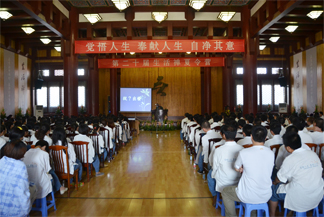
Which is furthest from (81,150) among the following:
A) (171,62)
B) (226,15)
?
(171,62)

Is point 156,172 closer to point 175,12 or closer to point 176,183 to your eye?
point 176,183

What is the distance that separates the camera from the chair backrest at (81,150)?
12.7 ft

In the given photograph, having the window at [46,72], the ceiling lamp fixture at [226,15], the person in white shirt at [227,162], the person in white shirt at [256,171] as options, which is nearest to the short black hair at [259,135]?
the person in white shirt at [256,171]

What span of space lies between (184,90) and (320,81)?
726 centimetres

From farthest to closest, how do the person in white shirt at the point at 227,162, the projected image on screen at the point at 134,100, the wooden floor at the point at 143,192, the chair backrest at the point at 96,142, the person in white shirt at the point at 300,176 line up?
the projected image on screen at the point at 134,100 < the chair backrest at the point at 96,142 < the wooden floor at the point at 143,192 < the person in white shirt at the point at 227,162 < the person in white shirt at the point at 300,176

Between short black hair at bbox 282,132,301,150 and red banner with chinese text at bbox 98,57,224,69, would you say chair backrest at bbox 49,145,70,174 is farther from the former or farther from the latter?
red banner with chinese text at bbox 98,57,224,69

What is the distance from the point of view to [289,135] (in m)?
2.22

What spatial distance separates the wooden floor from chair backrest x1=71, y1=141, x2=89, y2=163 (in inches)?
16.6

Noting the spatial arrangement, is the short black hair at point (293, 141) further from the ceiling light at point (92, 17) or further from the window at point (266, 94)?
the window at point (266, 94)

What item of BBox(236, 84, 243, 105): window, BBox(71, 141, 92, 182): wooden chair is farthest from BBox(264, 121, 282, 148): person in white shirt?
BBox(236, 84, 243, 105): window

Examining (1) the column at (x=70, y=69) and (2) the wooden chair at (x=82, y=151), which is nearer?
(2) the wooden chair at (x=82, y=151)

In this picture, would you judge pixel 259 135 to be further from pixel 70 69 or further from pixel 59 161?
pixel 70 69

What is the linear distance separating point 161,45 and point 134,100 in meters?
5.38

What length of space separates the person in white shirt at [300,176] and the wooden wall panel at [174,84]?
41.2 ft
